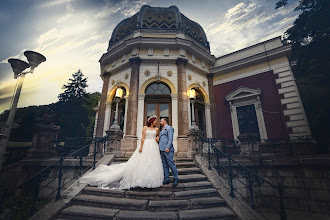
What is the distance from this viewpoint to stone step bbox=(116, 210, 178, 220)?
3.10 meters

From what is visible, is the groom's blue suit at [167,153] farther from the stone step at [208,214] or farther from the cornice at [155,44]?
the cornice at [155,44]

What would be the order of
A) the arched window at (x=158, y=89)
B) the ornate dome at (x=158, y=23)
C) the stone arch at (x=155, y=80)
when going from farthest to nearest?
the ornate dome at (x=158, y=23) < the arched window at (x=158, y=89) < the stone arch at (x=155, y=80)

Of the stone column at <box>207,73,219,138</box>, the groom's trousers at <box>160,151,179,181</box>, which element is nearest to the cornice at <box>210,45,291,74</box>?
the stone column at <box>207,73,219,138</box>

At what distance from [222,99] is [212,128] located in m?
2.28

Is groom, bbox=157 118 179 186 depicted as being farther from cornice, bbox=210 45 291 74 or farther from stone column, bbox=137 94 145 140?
cornice, bbox=210 45 291 74

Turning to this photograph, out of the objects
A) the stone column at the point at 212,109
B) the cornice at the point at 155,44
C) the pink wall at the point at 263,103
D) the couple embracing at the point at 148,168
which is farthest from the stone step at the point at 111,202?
the cornice at the point at 155,44

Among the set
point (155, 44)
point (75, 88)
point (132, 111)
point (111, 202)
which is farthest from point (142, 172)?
point (75, 88)

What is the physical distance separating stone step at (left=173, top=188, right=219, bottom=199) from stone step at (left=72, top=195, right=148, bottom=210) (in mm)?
887

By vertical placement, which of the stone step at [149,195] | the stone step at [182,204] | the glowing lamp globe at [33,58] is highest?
the glowing lamp globe at [33,58]

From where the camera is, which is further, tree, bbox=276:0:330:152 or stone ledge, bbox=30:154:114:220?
tree, bbox=276:0:330:152

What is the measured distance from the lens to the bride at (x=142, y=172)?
4.03 metres

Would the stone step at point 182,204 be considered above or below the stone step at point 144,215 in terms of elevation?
above

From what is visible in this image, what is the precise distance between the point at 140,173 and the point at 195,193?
1543 millimetres

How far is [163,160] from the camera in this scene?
172 inches
